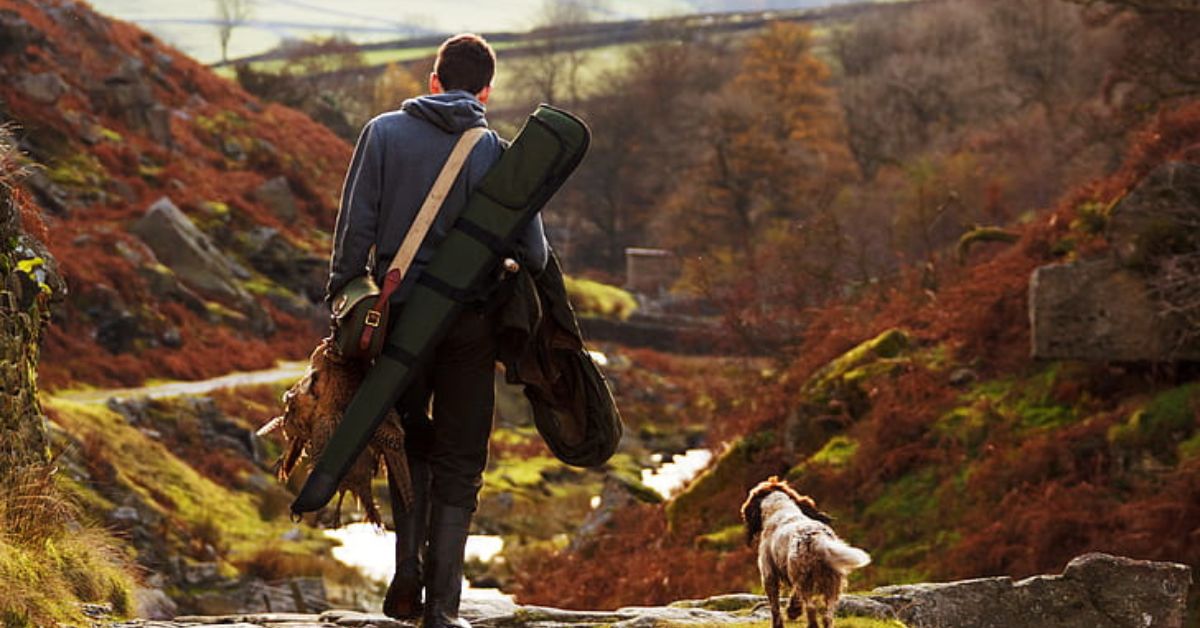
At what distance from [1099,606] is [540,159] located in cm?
440

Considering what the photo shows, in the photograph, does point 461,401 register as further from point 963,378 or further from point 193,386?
point 193,386

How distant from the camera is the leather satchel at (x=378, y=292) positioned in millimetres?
6910

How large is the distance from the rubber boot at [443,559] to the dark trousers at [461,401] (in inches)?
2.2

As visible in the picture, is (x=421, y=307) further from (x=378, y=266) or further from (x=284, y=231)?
(x=284, y=231)

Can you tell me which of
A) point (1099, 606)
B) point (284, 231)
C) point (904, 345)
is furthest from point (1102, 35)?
point (1099, 606)

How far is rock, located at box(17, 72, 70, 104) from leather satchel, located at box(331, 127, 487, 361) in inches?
1536

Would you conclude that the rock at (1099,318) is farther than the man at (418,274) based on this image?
Yes

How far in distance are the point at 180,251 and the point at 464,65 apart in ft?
118

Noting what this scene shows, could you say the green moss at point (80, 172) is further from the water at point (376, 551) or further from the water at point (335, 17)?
the water at point (335, 17)

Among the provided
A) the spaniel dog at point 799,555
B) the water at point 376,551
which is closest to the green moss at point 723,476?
the water at point 376,551

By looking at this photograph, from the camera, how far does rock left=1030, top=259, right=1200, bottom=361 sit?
648 inches

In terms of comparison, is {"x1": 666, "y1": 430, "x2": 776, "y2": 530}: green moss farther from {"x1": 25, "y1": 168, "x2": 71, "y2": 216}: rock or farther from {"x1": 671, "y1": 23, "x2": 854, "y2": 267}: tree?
{"x1": 671, "y1": 23, "x2": 854, "y2": 267}: tree

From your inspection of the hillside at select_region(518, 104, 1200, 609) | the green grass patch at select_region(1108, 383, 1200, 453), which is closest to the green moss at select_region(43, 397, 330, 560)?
the hillside at select_region(518, 104, 1200, 609)

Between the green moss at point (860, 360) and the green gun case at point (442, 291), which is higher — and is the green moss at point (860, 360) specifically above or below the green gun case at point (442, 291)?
above
